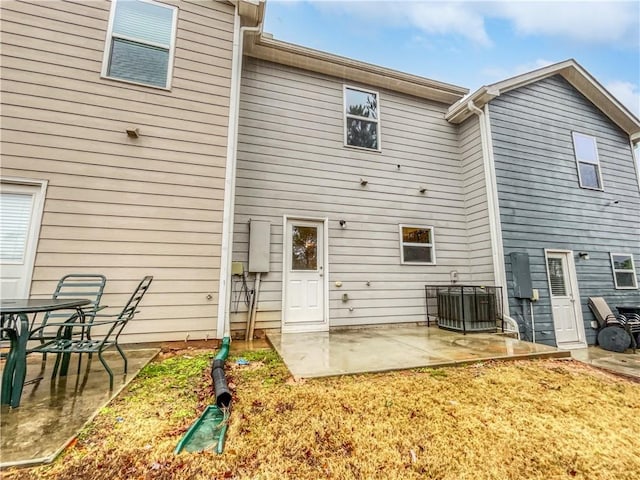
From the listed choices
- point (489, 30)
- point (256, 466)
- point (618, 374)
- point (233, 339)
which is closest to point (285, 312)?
point (233, 339)

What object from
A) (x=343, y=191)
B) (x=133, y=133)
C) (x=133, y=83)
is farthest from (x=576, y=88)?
(x=133, y=133)

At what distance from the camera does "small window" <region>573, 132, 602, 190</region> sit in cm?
695

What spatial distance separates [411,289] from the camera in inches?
228

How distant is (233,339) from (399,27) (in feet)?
31.8

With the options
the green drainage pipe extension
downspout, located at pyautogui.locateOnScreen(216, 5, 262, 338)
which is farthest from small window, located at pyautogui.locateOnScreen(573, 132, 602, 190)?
the green drainage pipe extension

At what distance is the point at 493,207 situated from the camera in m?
5.78

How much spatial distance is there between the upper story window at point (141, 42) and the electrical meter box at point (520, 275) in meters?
6.77

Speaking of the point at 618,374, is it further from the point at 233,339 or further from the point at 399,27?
the point at 399,27

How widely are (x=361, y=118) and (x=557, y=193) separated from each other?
4829 millimetres

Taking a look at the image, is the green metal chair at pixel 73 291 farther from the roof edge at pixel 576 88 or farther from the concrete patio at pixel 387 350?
the roof edge at pixel 576 88

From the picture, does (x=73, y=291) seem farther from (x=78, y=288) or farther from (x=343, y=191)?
(x=343, y=191)

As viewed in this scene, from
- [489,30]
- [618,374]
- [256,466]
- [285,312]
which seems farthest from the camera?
[489,30]

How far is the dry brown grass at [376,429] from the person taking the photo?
4.92ft

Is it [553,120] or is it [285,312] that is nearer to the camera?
[285,312]
